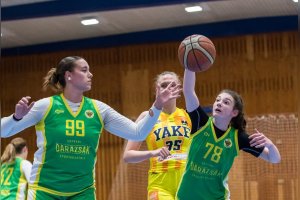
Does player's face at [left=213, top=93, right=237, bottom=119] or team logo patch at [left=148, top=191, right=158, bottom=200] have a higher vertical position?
player's face at [left=213, top=93, right=237, bottom=119]

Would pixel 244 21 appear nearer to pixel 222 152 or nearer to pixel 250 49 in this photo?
pixel 250 49

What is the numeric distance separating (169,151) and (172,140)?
8.2 inches

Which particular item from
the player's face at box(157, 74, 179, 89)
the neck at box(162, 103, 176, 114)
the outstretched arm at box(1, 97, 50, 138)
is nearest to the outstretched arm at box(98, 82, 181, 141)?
the outstretched arm at box(1, 97, 50, 138)

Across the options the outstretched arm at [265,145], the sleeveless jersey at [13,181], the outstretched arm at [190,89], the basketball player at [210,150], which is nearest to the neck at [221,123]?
the basketball player at [210,150]

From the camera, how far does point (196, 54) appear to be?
19.7 feet

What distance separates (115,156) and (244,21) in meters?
3.85

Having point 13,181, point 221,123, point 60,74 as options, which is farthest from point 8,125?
point 13,181

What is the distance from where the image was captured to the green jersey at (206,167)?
5.95 m

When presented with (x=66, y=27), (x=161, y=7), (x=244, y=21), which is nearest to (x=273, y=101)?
(x=244, y=21)

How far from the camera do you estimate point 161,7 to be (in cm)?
1248

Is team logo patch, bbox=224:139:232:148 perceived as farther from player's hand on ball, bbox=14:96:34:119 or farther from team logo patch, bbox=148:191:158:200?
player's hand on ball, bbox=14:96:34:119

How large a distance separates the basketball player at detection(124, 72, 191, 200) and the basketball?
2.29ft

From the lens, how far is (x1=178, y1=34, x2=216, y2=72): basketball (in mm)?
5973

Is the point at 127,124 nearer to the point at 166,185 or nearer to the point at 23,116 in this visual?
the point at 23,116
